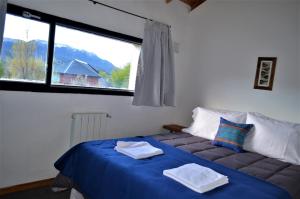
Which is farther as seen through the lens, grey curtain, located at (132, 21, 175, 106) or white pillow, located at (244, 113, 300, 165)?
grey curtain, located at (132, 21, 175, 106)

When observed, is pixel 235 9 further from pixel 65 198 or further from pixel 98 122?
pixel 65 198

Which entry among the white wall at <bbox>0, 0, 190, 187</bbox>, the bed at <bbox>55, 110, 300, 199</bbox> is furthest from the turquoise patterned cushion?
the white wall at <bbox>0, 0, 190, 187</bbox>

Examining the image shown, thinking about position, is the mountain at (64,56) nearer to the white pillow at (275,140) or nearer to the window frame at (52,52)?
the window frame at (52,52)

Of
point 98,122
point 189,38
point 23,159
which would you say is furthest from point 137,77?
point 23,159

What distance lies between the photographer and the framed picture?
2783 mm

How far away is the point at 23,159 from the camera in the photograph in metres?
2.25

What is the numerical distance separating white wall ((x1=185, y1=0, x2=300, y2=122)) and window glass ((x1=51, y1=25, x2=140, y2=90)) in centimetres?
114

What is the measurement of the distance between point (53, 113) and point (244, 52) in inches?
100.0

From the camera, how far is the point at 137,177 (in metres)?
1.46

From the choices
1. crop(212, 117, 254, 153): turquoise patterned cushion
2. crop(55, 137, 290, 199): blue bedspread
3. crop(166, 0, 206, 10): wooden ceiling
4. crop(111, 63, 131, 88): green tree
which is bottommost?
crop(55, 137, 290, 199): blue bedspread

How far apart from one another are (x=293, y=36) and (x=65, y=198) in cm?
306

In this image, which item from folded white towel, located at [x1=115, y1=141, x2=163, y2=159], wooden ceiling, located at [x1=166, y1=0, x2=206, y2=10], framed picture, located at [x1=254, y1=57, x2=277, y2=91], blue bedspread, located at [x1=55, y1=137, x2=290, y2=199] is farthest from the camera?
wooden ceiling, located at [x1=166, y1=0, x2=206, y2=10]

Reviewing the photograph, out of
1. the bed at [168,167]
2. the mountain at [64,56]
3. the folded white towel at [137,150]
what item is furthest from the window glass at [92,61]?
the folded white towel at [137,150]

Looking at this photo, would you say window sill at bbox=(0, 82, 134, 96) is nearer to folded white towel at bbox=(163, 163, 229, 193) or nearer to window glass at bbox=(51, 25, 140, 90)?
window glass at bbox=(51, 25, 140, 90)
